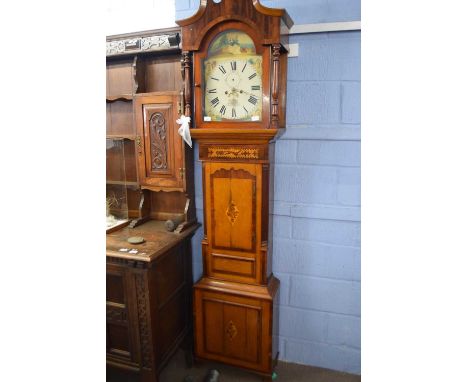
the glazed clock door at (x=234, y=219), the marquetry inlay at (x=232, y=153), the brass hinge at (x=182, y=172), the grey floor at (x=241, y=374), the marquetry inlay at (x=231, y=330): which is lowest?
the grey floor at (x=241, y=374)

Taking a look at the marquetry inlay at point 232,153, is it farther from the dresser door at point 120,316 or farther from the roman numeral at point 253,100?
the dresser door at point 120,316

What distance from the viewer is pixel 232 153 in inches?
66.6

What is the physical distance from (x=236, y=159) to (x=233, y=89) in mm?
346

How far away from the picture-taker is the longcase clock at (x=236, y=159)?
1559 millimetres

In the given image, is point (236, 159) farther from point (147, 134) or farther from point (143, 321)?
point (143, 321)

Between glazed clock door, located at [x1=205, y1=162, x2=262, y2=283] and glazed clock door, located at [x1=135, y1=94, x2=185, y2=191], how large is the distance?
280mm

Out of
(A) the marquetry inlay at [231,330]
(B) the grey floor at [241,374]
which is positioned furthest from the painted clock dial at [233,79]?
(B) the grey floor at [241,374]

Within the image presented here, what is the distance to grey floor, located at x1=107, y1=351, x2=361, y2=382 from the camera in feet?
6.45

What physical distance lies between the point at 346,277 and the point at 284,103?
3.49 feet

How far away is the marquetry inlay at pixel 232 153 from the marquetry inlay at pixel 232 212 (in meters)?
0.25

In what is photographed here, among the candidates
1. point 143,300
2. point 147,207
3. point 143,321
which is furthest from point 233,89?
point 143,321

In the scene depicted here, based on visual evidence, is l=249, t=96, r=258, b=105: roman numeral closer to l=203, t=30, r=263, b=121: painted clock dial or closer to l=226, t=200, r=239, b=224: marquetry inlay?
l=203, t=30, r=263, b=121: painted clock dial

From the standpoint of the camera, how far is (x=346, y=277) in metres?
1.93
